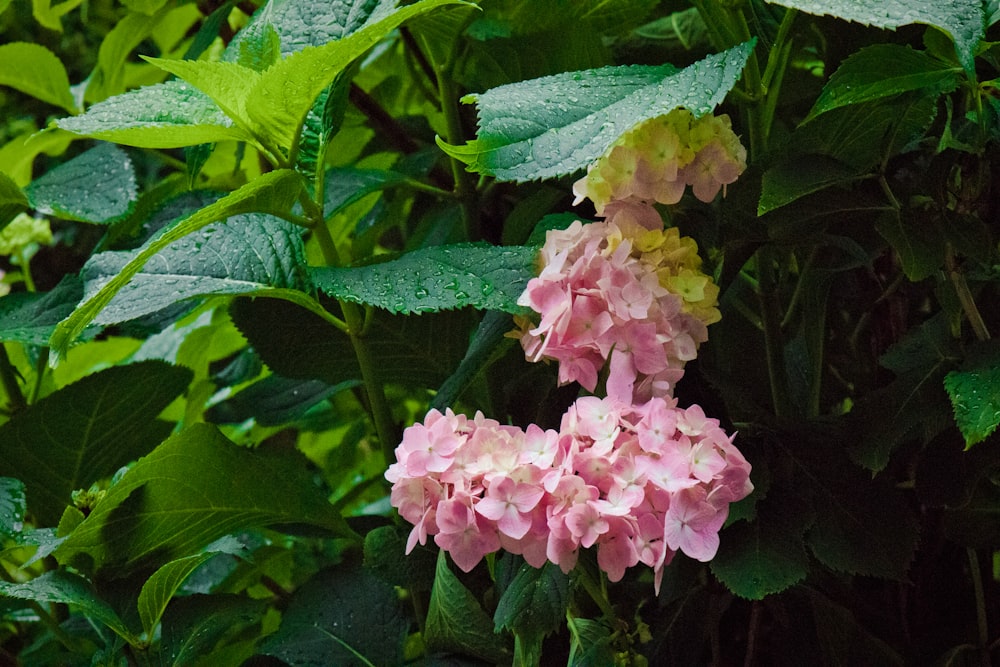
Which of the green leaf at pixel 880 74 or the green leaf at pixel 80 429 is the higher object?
the green leaf at pixel 880 74

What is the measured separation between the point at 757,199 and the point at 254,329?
33 centimetres

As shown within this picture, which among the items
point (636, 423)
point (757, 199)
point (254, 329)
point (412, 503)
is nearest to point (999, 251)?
point (757, 199)

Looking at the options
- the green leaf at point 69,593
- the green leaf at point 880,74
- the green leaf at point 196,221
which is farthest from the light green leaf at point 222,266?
the green leaf at point 880,74

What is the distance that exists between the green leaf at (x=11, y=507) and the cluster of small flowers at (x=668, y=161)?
0.39 m

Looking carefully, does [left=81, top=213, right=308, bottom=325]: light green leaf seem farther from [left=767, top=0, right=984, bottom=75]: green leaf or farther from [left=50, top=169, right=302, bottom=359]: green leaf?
[left=767, top=0, right=984, bottom=75]: green leaf

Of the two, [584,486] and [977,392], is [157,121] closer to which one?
[584,486]

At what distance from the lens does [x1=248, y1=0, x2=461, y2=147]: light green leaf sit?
1.46ft

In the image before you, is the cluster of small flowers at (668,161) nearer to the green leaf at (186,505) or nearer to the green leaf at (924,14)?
the green leaf at (924,14)

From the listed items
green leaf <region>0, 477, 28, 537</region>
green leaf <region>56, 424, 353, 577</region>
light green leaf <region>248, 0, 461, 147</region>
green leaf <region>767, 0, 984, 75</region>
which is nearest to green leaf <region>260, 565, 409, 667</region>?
green leaf <region>56, 424, 353, 577</region>

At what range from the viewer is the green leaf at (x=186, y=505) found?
1.82 ft

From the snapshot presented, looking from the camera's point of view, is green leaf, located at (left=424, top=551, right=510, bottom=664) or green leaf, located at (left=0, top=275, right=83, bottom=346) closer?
green leaf, located at (left=424, top=551, right=510, bottom=664)

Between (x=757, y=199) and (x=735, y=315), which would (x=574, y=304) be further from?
(x=735, y=315)

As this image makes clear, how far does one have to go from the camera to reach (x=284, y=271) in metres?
0.56

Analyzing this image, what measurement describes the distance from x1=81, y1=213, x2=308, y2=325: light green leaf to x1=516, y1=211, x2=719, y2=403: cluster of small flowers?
0.17 metres
